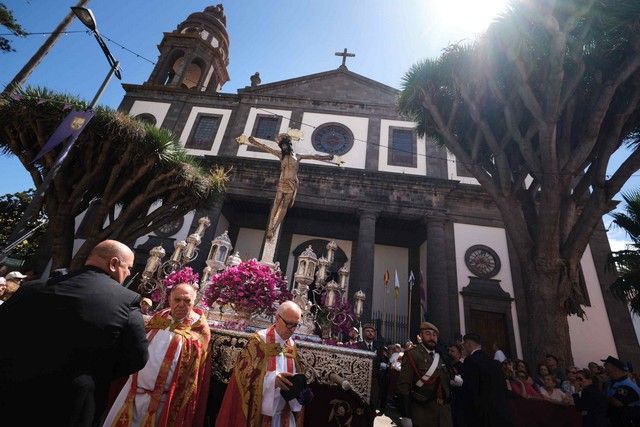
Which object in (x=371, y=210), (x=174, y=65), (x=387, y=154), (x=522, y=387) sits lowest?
(x=522, y=387)

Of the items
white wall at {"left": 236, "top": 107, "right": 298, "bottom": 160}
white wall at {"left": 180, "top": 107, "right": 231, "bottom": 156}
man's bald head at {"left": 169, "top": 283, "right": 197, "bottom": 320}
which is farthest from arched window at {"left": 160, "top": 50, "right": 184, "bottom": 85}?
man's bald head at {"left": 169, "top": 283, "right": 197, "bottom": 320}

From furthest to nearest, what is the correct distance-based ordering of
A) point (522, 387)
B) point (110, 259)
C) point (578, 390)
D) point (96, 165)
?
point (96, 165) < point (522, 387) < point (578, 390) < point (110, 259)

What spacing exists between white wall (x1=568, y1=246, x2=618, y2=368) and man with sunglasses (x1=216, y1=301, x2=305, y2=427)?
1357 cm

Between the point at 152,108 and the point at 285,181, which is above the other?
the point at 152,108

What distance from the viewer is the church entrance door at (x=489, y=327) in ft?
42.3

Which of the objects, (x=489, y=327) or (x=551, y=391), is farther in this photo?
(x=489, y=327)

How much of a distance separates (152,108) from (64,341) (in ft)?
71.0

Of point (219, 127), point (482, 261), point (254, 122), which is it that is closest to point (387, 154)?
point (482, 261)

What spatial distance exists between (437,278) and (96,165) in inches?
494

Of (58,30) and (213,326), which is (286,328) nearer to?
(213,326)

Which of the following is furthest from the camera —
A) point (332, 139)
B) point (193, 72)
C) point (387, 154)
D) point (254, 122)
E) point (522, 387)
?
point (193, 72)

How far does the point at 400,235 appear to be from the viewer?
56.5 feet

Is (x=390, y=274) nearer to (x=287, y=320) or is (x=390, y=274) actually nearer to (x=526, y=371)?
(x=526, y=371)

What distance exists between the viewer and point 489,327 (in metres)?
13.2
